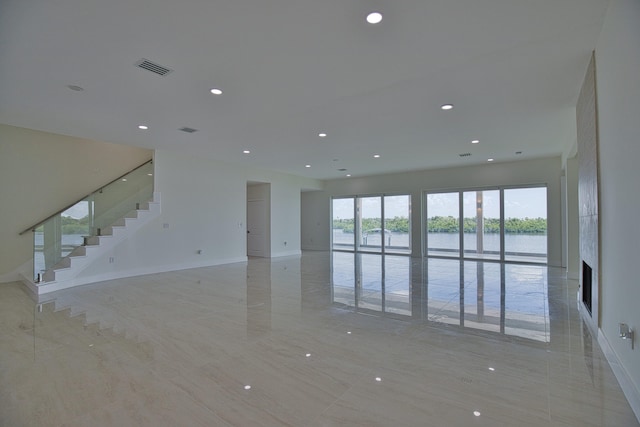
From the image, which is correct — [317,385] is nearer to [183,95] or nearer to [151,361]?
[151,361]

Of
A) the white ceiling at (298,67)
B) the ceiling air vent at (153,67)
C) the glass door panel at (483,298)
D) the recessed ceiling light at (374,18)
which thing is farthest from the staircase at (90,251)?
the glass door panel at (483,298)

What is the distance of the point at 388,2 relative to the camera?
260 cm

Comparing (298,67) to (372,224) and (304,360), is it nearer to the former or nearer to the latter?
(304,360)

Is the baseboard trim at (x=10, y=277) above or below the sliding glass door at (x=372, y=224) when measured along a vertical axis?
below

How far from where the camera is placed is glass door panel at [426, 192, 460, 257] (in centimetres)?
1069

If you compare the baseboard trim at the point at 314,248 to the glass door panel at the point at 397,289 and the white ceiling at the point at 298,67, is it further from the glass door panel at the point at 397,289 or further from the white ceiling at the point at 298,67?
the white ceiling at the point at 298,67

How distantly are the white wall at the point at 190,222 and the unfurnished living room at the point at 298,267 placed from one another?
2.8 inches

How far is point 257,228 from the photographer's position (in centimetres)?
1157

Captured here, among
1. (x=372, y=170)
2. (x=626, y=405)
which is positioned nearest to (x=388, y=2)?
(x=626, y=405)

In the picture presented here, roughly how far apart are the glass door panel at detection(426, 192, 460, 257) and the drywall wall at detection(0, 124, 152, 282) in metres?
10.1

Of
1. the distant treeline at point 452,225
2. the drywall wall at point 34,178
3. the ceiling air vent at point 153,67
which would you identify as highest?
the ceiling air vent at point 153,67

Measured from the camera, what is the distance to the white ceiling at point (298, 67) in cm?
273

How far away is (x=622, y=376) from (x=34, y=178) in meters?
10.0

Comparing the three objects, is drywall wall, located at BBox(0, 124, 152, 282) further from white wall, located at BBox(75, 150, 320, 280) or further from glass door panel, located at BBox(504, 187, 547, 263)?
glass door panel, located at BBox(504, 187, 547, 263)
